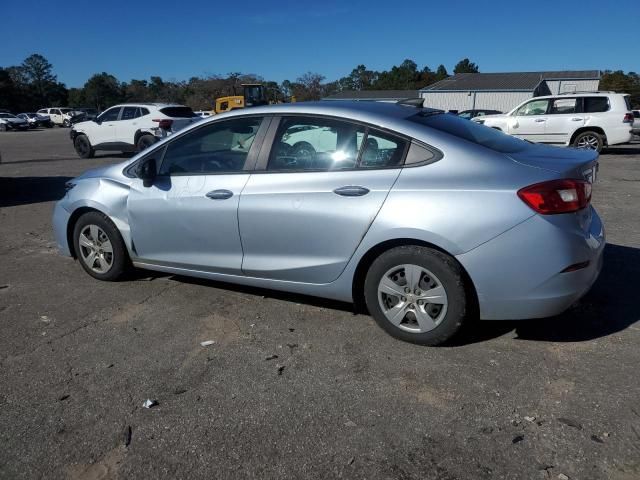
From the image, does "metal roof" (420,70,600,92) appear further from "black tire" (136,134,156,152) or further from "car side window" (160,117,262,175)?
"car side window" (160,117,262,175)

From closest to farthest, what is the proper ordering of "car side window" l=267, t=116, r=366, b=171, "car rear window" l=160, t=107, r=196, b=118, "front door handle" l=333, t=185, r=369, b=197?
"front door handle" l=333, t=185, r=369, b=197 < "car side window" l=267, t=116, r=366, b=171 < "car rear window" l=160, t=107, r=196, b=118

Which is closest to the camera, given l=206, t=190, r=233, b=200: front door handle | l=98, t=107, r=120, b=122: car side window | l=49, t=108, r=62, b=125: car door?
l=206, t=190, r=233, b=200: front door handle

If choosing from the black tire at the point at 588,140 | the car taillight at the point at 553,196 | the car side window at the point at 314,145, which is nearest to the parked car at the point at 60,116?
the black tire at the point at 588,140

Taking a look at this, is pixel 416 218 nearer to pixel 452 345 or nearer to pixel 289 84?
pixel 452 345

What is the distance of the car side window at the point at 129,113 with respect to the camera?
1644cm

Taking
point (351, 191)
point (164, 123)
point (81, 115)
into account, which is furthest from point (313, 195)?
point (81, 115)

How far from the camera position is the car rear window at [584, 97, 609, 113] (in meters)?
15.4

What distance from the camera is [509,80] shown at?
57.2 m

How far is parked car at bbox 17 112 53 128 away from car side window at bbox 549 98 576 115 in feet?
149

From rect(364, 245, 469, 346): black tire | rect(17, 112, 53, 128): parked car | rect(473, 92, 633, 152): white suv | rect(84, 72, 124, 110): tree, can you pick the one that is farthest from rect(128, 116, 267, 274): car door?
rect(84, 72, 124, 110): tree

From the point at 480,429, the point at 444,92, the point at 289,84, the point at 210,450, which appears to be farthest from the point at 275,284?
the point at 289,84

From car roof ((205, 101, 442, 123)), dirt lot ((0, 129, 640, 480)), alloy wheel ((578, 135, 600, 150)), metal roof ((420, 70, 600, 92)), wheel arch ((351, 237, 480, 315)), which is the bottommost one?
dirt lot ((0, 129, 640, 480))

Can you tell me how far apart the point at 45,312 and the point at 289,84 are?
93779 millimetres

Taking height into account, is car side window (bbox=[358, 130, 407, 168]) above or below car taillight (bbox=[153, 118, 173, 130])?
above
